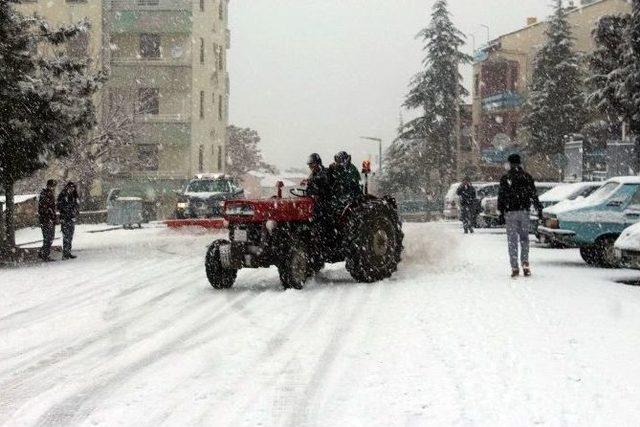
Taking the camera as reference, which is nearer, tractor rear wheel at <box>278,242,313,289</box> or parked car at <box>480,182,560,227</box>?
tractor rear wheel at <box>278,242,313,289</box>

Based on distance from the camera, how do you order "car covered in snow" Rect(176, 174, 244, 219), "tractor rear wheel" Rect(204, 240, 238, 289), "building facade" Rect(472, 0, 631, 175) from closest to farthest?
"tractor rear wheel" Rect(204, 240, 238, 289) < "car covered in snow" Rect(176, 174, 244, 219) < "building facade" Rect(472, 0, 631, 175)

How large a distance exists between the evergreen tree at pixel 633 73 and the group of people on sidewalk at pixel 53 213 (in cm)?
1834

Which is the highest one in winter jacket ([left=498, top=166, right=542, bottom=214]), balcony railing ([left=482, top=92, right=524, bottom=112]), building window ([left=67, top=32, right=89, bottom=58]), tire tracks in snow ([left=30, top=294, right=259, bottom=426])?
building window ([left=67, top=32, right=89, bottom=58])

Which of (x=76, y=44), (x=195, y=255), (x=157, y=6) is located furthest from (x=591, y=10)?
(x=195, y=255)

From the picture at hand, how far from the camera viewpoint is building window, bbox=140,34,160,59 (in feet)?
170

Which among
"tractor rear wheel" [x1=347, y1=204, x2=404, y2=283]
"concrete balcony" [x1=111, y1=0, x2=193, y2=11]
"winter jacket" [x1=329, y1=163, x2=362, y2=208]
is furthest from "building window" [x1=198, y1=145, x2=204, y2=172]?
"winter jacket" [x1=329, y1=163, x2=362, y2=208]

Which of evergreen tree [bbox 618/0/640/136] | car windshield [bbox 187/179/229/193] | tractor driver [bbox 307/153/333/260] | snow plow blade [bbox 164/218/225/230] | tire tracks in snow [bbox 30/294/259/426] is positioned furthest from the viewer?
car windshield [bbox 187/179/229/193]

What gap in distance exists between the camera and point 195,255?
18.9 metres

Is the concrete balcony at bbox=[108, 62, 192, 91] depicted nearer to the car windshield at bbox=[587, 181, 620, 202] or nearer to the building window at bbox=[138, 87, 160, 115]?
the building window at bbox=[138, 87, 160, 115]

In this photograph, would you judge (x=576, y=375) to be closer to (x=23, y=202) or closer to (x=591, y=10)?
(x=23, y=202)

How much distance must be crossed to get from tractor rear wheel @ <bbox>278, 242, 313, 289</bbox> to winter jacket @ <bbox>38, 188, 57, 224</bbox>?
8.51 metres

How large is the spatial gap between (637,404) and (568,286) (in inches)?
265

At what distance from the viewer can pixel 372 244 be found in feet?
42.4

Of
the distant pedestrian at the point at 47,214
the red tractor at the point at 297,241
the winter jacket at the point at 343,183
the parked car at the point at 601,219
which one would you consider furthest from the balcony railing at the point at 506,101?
the winter jacket at the point at 343,183
